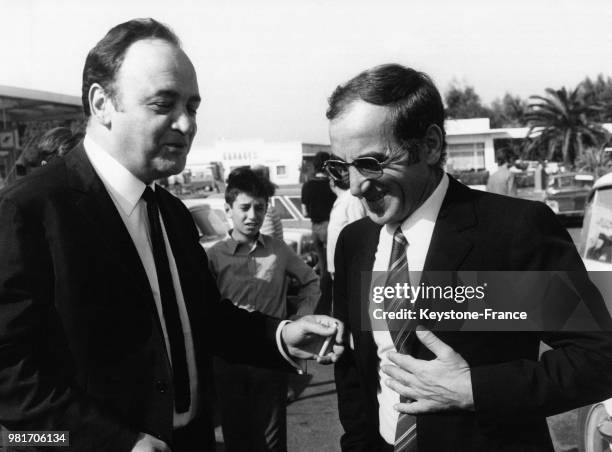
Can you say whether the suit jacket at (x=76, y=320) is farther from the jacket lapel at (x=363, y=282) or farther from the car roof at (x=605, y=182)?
the car roof at (x=605, y=182)

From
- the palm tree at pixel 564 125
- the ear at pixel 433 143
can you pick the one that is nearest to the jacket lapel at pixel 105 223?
the ear at pixel 433 143

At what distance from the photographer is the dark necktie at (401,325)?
183cm

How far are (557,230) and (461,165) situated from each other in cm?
3753

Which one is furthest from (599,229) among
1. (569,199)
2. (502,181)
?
(569,199)

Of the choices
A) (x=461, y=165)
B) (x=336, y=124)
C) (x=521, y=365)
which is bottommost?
(x=461, y=165)

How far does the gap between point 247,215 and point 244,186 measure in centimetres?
26

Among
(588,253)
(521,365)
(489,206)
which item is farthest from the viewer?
(588,253)

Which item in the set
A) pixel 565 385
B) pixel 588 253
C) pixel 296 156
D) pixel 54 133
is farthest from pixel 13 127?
pixel 296 156

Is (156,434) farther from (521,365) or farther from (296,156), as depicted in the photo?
(296,156)

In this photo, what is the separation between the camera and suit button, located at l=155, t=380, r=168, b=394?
1.83 m

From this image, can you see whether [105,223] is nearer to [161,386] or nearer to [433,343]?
[161,386]

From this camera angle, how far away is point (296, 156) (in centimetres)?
3189

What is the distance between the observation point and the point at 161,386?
1.84m

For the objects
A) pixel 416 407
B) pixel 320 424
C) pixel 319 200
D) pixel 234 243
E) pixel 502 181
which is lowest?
pixel 320 424
